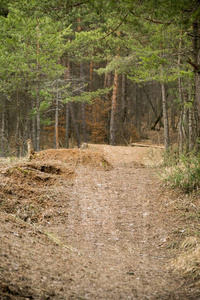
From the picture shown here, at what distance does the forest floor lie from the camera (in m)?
2.89

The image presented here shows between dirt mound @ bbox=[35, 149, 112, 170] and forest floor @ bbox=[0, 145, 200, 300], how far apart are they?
31mm

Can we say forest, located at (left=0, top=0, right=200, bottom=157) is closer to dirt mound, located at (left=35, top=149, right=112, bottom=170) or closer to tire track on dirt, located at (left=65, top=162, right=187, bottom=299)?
tire track on dirt, located at (left=65, top=162, right=187, bottom=299)

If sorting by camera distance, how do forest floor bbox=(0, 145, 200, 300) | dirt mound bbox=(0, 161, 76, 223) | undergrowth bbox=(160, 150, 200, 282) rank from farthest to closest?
dirt mound bbox=(0, 161, 76, 223), undergrowth bbox=(160, 150, 200, 282), forest floor bbox=(0, 145, 200, 300)

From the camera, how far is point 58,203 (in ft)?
19.8

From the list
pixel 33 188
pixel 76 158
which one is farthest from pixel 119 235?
pixel 76 158

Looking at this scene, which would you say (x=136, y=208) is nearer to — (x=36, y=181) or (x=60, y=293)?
(x=36, y=181)

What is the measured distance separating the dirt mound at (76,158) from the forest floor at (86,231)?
3 cm

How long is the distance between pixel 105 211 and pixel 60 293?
3.41 meters

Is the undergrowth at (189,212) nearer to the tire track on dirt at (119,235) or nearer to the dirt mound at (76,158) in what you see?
the tire track on dirt at (119,235)

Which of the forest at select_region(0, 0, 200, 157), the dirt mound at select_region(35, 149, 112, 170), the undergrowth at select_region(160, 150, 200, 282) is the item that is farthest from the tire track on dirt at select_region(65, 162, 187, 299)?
the forest at select_region(0, 0, 200, 157)

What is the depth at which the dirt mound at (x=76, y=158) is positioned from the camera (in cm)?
907

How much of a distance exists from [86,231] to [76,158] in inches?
172

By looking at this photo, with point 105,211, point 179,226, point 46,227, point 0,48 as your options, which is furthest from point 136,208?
point 0,48

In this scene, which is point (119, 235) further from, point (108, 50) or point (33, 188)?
point (108, 50)
